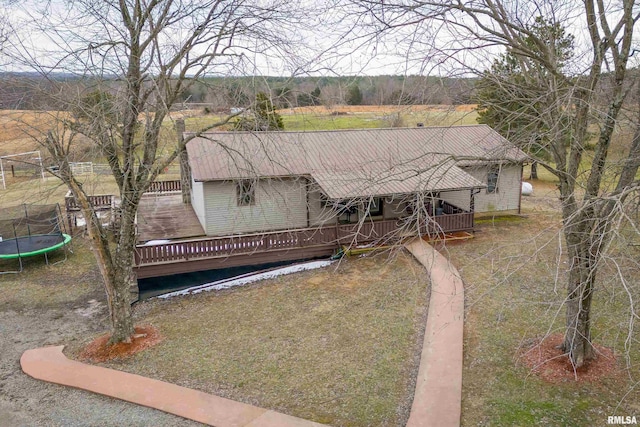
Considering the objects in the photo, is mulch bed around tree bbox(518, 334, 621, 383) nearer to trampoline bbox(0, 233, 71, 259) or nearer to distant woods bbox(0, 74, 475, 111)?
distant woods bbox(0, 74, 475, 111)

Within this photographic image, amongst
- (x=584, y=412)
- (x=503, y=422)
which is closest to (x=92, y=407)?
(x=503, y=422)

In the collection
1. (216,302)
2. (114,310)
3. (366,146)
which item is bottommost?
(216,302)

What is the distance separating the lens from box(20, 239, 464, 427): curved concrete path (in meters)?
7.39

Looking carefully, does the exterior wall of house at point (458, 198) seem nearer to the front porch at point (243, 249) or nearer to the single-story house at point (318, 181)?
the single-story house at point (318, 181)

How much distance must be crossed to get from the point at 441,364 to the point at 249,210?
10.0 meters

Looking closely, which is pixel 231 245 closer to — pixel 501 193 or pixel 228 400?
pixel 228 400

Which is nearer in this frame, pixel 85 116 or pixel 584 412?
pixel 584 412

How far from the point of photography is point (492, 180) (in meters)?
20.5

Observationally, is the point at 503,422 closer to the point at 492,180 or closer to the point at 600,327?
the point at 600,327

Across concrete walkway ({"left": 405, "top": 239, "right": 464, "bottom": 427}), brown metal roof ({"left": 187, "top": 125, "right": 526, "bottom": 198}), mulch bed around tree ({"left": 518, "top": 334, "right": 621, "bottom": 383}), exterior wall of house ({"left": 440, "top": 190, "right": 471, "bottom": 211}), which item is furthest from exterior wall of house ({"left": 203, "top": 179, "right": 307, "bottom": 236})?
mulch bed around tree ({"left": 518, "top": 334, "right": 621, "bottom": 383})

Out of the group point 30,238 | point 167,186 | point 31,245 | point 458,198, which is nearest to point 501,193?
point 458,198

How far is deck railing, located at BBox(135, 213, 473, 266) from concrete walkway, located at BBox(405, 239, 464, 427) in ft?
8.21

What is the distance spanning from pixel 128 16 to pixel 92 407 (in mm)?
7298

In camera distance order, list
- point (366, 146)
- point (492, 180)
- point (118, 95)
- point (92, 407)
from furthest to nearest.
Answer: point (492, 180) < point (366, 146) < point (118, 95) < point (92, 407)
